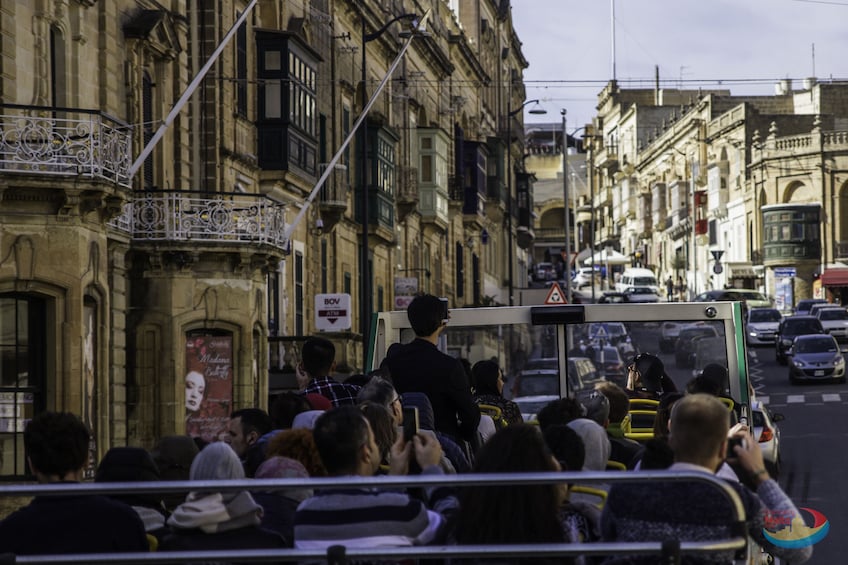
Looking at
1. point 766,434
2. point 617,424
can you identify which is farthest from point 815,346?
point 617,424

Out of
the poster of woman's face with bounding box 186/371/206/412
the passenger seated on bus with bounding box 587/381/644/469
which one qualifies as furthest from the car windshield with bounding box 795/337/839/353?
the passenger seated on bus with bounding box 587/381/644/469

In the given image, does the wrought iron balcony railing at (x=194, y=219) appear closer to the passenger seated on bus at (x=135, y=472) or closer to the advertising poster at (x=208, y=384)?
the advertising poster at (x=208, y=384)

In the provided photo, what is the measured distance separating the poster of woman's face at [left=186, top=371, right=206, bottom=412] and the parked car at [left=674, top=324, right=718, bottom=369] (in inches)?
597

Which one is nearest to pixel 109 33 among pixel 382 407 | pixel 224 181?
pixel 224 181

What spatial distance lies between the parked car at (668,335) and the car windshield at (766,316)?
4817cm

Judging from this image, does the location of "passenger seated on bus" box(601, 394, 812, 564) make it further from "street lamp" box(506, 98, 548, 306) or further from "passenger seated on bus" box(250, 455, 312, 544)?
"street lamp" box(506, 98, 548, 306)

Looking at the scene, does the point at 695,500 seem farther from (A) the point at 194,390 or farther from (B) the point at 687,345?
(A) the point at 194,390

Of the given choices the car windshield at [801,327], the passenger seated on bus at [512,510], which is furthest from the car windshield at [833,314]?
the passenger seated on bus at [512,510]

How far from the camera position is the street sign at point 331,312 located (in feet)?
103

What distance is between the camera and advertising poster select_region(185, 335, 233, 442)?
1033 inches

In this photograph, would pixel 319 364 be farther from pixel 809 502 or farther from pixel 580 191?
pixel 580 191

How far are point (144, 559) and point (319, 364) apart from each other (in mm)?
4584

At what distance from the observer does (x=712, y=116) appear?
4333 inches

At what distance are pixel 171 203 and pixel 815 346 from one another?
Result: 25008 mm
